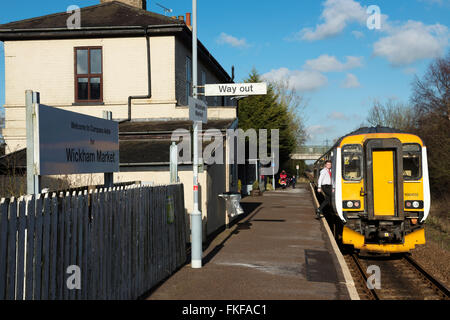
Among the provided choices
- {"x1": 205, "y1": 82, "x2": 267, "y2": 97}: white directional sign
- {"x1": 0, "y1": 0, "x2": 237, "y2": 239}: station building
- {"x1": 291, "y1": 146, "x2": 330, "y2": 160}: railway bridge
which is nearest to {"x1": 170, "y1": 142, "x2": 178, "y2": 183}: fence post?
{"x1": 205, "y1": 82, "x2": 267, "y2": 97}: white directional sign

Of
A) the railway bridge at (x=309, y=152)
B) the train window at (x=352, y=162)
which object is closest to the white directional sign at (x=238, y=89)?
the train window at (x=352, y=162)

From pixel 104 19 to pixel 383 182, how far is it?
14.2m

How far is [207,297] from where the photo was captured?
718cm

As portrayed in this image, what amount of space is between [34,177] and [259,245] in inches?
317

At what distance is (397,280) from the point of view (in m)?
9.97

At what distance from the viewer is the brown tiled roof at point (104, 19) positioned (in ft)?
63.6

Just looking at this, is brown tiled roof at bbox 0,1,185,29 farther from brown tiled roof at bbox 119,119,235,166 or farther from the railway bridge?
the railway bridge

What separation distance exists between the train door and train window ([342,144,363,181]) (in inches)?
14.9

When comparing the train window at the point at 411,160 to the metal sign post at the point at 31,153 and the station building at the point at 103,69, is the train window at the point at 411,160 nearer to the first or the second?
the station building at the point at 103,69

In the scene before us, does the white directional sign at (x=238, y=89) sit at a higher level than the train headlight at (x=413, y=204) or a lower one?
higher

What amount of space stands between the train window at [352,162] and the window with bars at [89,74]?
1141 cm

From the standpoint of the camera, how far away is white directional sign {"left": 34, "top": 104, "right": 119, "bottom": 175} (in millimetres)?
5273

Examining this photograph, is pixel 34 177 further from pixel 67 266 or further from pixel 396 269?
pixel 396 269

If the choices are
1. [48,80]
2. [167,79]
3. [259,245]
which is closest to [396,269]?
[259,245]
